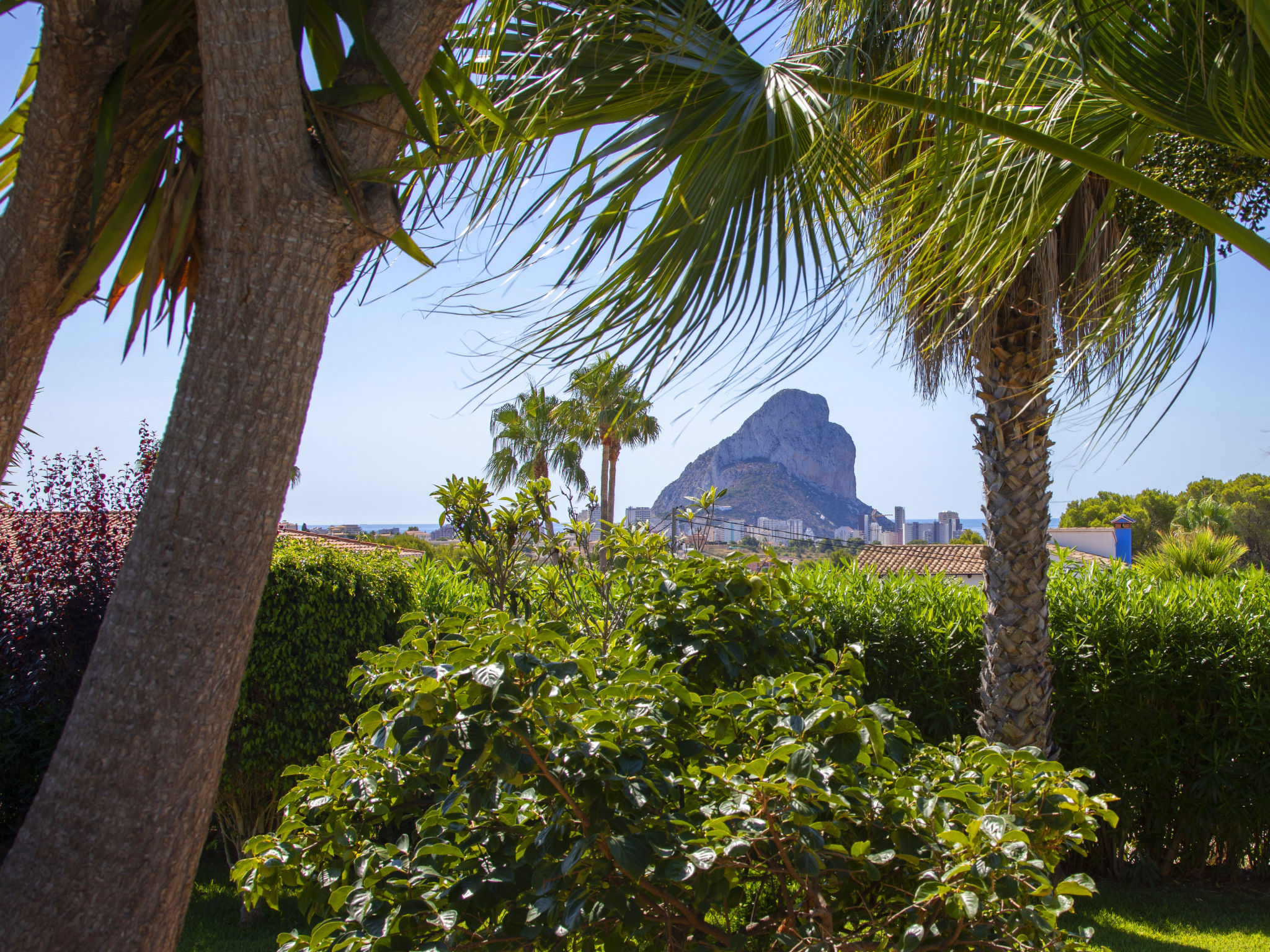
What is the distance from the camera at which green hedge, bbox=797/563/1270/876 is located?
5.34 m

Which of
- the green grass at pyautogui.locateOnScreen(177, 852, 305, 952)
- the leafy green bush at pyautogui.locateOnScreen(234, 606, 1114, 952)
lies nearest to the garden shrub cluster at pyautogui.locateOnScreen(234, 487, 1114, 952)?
the leafy green bush at pyautogui.locateOnScreen(234, 606, 1114, 952)

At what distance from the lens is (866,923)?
203cm

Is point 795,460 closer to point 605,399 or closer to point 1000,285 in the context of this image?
point 1000,285

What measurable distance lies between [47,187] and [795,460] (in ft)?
416

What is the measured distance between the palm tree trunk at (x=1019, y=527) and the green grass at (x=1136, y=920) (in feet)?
3.68

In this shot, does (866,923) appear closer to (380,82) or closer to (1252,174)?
(380,82)

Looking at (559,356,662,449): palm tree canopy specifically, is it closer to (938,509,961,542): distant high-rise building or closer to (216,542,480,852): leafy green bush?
(216,542,480,852): leafy green bush

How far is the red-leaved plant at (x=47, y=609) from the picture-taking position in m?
4.95

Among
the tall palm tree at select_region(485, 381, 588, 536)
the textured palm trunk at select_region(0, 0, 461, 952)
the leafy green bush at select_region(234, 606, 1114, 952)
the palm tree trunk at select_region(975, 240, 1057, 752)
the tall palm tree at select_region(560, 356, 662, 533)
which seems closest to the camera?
the textured palm trunk at select_region(0, 0, 461, 952)

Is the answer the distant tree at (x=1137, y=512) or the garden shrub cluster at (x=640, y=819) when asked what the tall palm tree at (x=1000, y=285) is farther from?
the distant tree at (x=1137, y=512)

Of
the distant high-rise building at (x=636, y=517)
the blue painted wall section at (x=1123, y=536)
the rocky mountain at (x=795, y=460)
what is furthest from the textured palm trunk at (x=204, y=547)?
the rocky mountain at (x=795, y=460)

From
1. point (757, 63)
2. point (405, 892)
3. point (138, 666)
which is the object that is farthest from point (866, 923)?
point (757, 63)

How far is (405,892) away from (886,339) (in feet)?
7.27

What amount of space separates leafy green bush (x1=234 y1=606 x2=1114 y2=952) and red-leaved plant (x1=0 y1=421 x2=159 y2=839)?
3823 millimetres
